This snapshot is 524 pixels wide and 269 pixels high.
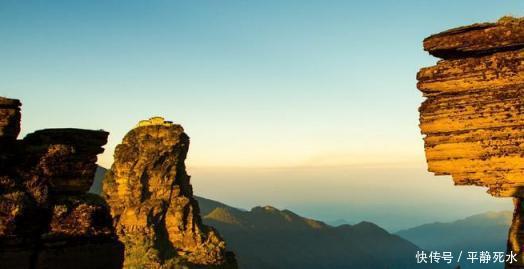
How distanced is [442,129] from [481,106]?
122 cm

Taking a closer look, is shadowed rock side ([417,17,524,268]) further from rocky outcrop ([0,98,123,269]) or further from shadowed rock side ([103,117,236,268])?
shadowed rock side ([103,117,236,268])

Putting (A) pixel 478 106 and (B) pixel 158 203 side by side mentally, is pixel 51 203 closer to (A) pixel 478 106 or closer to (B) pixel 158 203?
(A) pixel 478 106

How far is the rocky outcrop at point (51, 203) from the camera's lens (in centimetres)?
1031

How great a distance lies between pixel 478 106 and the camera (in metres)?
12.6

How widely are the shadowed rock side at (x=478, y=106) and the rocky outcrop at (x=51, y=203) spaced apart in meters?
9.59

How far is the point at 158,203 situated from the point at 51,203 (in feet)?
211

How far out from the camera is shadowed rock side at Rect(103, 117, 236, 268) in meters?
68.6

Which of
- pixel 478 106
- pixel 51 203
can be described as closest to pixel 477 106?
pixel 478 106

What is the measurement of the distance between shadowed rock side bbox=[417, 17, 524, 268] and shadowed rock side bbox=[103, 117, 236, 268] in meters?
58.5

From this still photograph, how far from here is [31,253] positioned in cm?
1036

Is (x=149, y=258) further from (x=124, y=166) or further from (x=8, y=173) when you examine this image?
(x=8, y=173)

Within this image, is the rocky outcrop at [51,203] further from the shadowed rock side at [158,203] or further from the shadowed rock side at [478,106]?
the shadowed rock side at [158,203]

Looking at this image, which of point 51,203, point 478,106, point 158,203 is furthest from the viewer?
point 158,203

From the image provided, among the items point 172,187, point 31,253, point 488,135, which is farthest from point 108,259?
point 172,187
